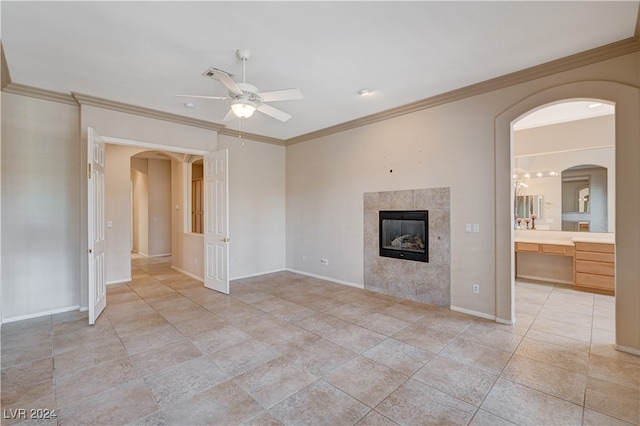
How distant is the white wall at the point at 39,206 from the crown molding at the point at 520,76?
14.7 ft

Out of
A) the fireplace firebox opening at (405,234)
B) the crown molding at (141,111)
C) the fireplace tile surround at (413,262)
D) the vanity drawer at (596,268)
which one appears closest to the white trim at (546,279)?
the vanity drawer at (596,268)

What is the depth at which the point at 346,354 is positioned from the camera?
9.29ft

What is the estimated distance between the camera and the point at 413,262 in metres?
4.50

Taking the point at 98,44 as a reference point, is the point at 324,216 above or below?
below

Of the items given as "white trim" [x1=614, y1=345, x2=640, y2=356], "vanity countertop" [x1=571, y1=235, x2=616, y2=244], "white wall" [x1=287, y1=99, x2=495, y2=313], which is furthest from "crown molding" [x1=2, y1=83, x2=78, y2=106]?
"vanity countertop" [x1=571, y1=235, x2=616, y2=244]

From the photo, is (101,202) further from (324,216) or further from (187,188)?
(324,216)

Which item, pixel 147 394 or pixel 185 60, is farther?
pixel 185 60

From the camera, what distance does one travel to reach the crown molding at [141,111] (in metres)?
4.02

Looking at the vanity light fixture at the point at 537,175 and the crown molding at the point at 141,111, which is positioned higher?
the crown molding at the point at 141,111

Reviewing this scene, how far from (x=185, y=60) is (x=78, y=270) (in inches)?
132

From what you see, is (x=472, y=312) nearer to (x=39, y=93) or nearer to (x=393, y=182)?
(x=393, y=182)

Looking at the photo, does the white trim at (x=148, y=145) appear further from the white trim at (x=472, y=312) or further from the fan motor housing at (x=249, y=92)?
the white trim at (x=472, y=312)

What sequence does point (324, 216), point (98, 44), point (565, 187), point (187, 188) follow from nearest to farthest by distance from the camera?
point (98, 44), point (565, 187), point (324, 216), point (187, 188)

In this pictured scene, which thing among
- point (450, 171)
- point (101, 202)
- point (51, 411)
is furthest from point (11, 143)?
point (450, 171)
